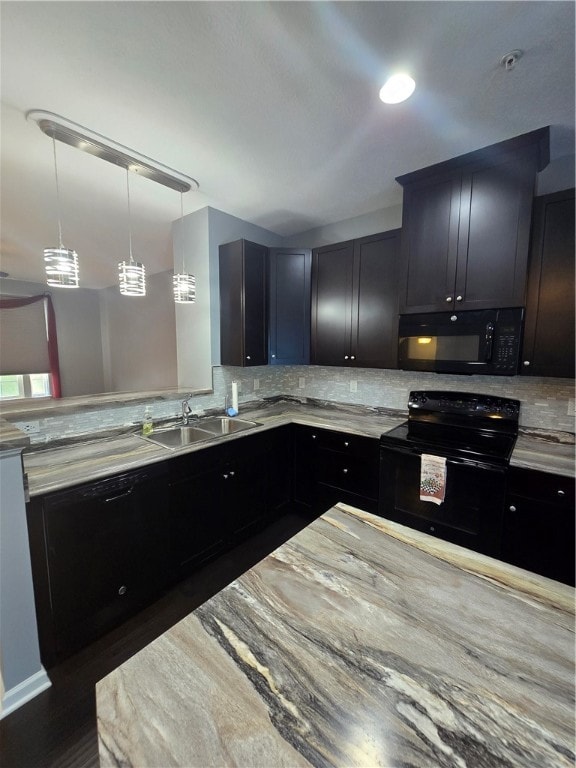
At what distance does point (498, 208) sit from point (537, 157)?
280 mm

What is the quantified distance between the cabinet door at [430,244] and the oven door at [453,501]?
105cm

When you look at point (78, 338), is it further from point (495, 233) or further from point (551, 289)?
point (551, 289)

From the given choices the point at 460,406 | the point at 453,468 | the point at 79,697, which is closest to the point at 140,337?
the point at 79,697

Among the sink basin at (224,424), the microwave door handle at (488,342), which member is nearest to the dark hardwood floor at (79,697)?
the sink basin at (224,424)

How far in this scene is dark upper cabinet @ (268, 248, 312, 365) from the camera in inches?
110

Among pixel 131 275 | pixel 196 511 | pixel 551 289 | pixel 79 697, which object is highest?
pixel 131 275

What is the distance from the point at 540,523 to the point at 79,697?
7.95 feet

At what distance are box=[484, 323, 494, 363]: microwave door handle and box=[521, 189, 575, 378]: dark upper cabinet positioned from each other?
7.4 inches

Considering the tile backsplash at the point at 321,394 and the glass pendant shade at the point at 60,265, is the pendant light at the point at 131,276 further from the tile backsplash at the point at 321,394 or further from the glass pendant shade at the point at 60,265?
the tile backsplash at the point at 321,394

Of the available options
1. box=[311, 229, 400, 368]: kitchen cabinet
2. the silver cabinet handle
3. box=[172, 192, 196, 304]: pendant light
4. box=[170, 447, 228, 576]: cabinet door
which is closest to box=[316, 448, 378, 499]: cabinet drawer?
box=[311, 229, 400, 368]: kitchen cabinet

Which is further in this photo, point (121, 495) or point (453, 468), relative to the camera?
point (453, 468)

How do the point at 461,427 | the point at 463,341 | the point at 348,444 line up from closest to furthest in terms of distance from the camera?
the point at 463,341
the point at 461,427
the point at 348,444

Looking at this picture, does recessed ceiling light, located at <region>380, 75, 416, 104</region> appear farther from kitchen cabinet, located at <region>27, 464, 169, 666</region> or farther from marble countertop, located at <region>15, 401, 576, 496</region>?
kitchen cabinet, located at <region>27, 464, 169, 666</region>

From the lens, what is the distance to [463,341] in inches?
79.4
